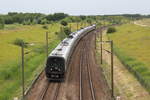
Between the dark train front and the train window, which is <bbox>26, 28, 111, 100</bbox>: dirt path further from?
the train window

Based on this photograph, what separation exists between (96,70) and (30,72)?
1007 centimetres

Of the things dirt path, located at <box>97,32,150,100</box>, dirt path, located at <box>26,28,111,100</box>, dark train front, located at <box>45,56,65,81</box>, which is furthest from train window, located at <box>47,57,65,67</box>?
dirt path, located at <box>97,32,150,100</box>

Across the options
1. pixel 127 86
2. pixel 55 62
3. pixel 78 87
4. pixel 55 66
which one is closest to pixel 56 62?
pixel 55 62

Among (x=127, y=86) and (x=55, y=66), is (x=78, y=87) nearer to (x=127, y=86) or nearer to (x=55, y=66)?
(x=55, y=66)

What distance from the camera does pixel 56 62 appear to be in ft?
111

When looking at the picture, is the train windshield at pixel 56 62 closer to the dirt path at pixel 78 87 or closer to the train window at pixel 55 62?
the train window at pixel 55 62

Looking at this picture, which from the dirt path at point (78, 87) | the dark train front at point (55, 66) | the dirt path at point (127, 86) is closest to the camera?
the dirt path at point (78, 87)

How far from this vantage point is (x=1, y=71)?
1565 inches

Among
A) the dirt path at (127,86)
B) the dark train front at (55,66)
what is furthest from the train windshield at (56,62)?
the dirt path at (127,86)

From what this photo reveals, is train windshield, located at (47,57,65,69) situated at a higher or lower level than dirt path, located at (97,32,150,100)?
higher

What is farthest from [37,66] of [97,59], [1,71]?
[97,59]

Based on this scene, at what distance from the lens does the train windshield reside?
33875 millimetres

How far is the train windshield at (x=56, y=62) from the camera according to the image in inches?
1334

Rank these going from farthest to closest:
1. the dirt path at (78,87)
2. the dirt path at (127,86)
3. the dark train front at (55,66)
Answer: the dark train front at (55,66), the dirt path at (127,86), the dirt path at (78,87)
